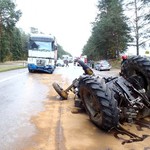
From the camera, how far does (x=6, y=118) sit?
7.14 metres

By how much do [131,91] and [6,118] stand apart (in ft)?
9.68

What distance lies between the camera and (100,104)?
232 inches

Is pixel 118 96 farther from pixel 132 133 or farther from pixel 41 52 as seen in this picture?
pixel 41 52

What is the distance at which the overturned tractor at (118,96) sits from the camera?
5.80 metres

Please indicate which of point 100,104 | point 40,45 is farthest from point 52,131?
point 40,45

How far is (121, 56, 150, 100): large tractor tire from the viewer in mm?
7516

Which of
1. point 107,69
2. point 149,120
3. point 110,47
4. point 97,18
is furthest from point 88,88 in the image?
point 97,18

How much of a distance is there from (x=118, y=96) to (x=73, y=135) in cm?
140

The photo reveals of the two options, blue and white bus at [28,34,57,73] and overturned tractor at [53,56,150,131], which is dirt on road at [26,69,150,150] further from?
blue and white bus at [28,34,57,73]

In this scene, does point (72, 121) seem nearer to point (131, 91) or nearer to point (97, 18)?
point (131, 91)

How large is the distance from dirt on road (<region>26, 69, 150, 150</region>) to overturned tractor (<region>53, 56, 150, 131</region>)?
0.74 feet

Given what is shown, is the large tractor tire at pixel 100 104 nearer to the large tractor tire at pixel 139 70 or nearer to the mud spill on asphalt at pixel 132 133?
the mud spill on asphalt at pixel 132 133

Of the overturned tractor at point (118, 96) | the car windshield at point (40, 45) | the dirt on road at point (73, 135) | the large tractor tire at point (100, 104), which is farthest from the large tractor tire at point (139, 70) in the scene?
the car windshield at point (40, 45)

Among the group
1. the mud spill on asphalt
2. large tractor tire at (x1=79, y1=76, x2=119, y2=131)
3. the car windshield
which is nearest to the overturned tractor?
large tractor tire at (x1=79, y1=76, x2=119, y2=131)
